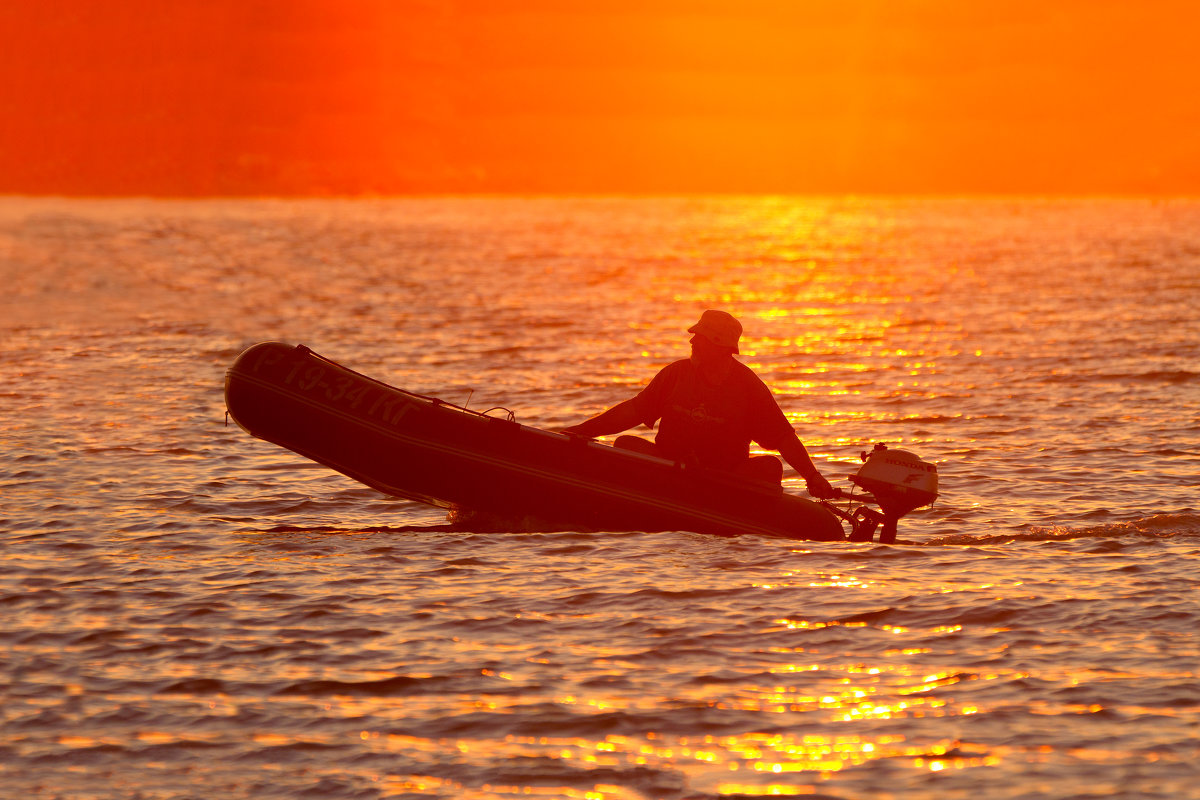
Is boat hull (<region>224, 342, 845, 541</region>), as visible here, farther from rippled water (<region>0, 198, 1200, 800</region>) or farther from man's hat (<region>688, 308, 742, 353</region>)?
man's hat (<region>688, 308, 742, 353</region>)

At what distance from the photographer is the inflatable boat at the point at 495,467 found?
10.0 meters

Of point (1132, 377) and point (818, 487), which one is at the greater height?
point (1132, 377)

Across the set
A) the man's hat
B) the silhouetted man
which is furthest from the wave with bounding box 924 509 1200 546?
the man's hat

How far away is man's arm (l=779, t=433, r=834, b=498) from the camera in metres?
9.73

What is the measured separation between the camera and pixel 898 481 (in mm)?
9859

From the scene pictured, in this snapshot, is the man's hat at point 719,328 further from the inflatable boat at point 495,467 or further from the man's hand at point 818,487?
the man's hand at point 818,487

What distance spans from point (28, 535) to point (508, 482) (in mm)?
3462

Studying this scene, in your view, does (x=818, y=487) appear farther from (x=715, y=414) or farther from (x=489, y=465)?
(x=489, y=465)

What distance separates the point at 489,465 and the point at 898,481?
9.34ft

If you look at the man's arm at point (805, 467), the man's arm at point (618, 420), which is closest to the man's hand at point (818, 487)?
the man's arm at point (805, 467)

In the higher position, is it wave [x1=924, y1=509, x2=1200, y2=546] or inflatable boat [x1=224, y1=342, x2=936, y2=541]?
inflatable boat [x1=224, y1=342, x2=936, y2=541]

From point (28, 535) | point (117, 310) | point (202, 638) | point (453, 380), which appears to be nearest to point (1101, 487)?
point (202, 638)

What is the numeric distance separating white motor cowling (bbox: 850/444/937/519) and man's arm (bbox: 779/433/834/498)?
32cm

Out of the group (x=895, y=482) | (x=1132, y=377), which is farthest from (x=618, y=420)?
(x=1132, y=377)
